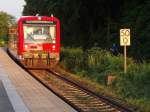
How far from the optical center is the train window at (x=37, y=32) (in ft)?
112

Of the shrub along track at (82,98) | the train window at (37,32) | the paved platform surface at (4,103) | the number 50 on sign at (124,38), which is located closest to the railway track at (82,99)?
the shrub along track at (82,98)

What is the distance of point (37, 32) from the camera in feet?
112

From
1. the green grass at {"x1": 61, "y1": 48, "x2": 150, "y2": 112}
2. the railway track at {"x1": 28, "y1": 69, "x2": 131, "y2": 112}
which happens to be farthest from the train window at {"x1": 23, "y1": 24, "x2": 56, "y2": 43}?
the railway track at {"x1": 28, "y1": 69, "x2": 131, "y2": 112}

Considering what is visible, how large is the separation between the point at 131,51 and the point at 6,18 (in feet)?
444

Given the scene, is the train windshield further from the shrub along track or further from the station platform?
the station platform

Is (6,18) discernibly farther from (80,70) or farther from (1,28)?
(80,70)

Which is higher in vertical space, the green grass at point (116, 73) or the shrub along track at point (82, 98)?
the green grass at point (116, 73)

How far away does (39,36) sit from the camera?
113 ft

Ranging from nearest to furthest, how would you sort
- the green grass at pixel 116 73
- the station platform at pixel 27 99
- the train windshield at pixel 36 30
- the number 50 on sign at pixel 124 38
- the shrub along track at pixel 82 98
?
1. the station platform at pixel 27 99
2. the shrub along track at pixel 82 98
3. the green grass at pixel 116 73
4. the number 50 on sign at pixel 124 38
5. the train windshield at pixel 36 30

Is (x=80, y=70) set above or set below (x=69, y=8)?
below

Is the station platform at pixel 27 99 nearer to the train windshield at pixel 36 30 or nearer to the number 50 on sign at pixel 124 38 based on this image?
the number 50 on sign at pixel 124 38

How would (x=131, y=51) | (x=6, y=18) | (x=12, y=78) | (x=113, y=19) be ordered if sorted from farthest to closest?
(x=6, y=18) < (x=113, y=19) < (x=131, y=51) < (x=12, y=78)

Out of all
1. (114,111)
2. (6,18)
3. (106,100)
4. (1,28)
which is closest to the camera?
(114,111)

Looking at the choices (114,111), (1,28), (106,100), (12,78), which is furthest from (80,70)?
(1,28)
